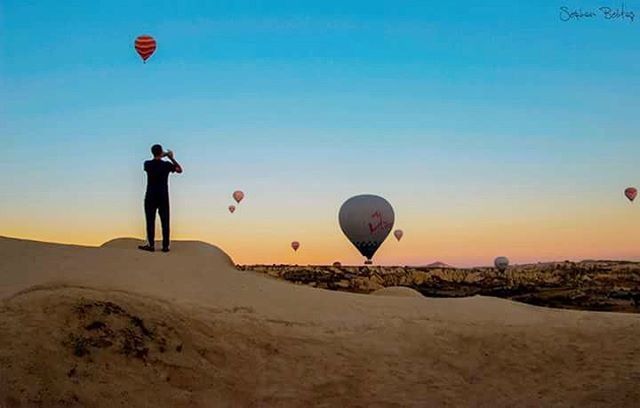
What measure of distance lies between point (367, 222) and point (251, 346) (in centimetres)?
5496

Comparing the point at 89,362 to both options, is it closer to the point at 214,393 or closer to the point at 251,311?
the point at 214,393

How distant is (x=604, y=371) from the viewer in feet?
34.0

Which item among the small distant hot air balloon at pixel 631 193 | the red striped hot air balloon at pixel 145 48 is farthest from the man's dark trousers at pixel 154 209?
the small distant hot air balloon at pixel 631 193

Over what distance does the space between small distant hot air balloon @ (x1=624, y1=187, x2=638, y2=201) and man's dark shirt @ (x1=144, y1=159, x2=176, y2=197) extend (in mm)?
66112

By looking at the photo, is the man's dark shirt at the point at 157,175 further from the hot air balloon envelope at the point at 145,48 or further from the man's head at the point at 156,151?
the hot air balloon envelope at the point at 145,48

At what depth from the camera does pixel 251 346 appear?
9.85 meters

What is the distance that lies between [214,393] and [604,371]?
5.69 m

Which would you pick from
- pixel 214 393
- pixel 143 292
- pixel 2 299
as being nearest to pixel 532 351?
pixel 214 393

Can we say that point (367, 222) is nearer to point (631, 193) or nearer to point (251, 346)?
point (631, 193)

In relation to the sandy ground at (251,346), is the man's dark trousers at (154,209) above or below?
above

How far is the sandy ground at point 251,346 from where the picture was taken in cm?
870

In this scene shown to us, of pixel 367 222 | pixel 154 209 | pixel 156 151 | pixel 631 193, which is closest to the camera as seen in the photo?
pixel 156 151

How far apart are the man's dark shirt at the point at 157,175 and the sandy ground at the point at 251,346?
4.08 ft

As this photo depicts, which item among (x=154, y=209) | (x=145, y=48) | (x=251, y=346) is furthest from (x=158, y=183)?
(x=145, y=48)
